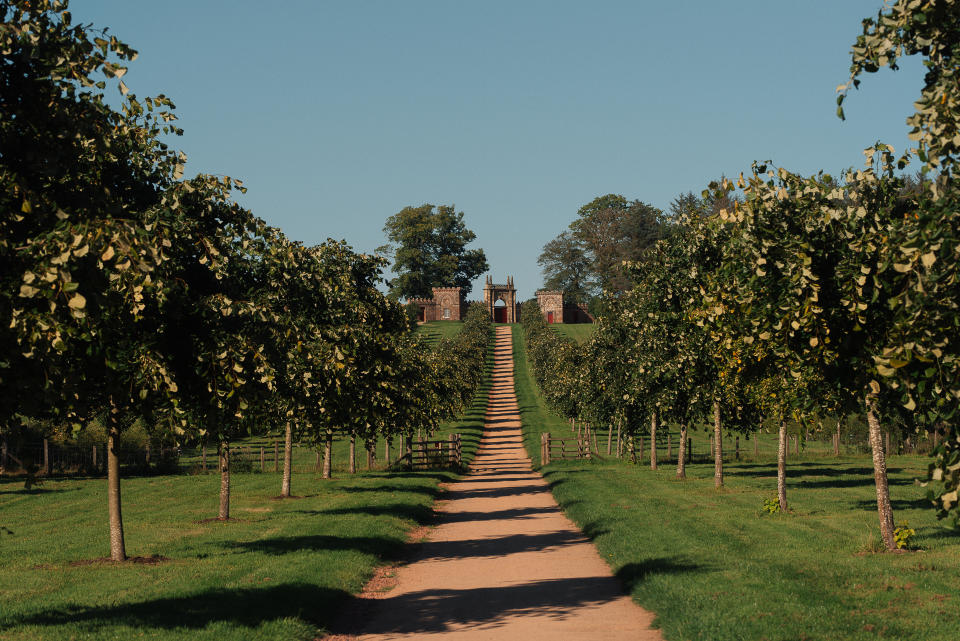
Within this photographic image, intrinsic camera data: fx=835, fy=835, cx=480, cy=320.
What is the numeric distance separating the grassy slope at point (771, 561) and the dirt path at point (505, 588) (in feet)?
1.84

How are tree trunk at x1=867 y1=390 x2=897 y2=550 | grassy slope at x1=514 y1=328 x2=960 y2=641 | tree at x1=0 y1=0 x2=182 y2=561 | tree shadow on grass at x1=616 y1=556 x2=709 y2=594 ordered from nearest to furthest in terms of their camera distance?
tree at x1=0 y1=0 x2=182 y2=561 < grassy slope at x1=514 y1=328 x2=960 y2=641 < tree shadow on grass at x1=616 y1=556 x2=709 y2=594 < tree trunk at x1=867 y1=390 x2=897 y2=550

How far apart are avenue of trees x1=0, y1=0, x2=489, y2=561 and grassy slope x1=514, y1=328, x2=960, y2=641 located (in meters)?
7.02

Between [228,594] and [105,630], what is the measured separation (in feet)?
7.64

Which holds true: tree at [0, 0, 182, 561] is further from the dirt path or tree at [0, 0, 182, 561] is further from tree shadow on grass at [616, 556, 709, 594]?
tree shadow on grass at [616, 556, 709, 594]

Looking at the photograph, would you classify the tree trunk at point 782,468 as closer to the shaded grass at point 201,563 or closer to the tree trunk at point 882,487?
the tree trunk at point 882,487

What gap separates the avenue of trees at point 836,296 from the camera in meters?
6.80

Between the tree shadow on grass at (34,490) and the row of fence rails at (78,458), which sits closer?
the tree shadow on grass at (34,490)

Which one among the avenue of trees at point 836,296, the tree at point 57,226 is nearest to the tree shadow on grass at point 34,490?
the avenue of trees at point 836,296

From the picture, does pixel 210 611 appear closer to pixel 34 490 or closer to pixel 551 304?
pixel 34 490

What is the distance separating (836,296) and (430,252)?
16193 centimetres

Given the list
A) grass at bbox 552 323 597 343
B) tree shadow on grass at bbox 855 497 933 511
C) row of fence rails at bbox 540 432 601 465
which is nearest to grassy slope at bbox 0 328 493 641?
tree shadow on grass at bbox 855 497 933 511

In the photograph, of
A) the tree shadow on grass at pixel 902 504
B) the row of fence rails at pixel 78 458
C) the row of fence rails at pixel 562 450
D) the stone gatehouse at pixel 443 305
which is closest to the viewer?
the tree shadow on grass at pixel 902 504

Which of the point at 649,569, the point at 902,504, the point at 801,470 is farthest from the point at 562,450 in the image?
the point at 649,569

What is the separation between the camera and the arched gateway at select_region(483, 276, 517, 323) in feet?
561
